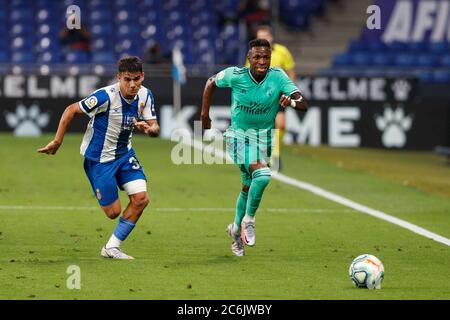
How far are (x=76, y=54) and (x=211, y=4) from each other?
481 centimetres

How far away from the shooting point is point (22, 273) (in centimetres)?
1036

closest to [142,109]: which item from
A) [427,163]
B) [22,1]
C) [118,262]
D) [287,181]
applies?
[118,262]

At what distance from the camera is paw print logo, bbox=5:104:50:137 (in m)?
27.9

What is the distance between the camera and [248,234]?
1194 centimetres

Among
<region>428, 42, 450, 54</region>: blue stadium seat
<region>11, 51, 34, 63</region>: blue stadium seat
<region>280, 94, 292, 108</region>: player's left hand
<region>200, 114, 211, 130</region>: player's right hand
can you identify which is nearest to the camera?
<region>280, 94, 292, 108</region>: player's left hand

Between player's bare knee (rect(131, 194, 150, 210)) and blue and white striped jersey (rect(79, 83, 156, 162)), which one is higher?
blue and white striped jersey (rect(79, 83, 156, 162))

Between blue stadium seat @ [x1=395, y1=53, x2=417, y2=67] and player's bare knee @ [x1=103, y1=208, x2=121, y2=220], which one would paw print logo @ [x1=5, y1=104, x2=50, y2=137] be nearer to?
blue stadium seat @ [x1=395, y1=53, x2=417, y2=67]

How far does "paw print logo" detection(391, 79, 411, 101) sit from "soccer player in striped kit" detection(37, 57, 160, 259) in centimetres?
1695

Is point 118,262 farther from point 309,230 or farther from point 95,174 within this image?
point 309,230

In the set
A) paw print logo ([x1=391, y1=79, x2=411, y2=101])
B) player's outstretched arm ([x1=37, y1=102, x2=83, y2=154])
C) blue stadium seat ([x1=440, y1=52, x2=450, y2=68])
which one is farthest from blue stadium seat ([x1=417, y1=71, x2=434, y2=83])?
player's outstretched arm ([x1=37, y1=102, x2=83, y2=154])

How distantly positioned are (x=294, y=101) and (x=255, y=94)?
79 cm

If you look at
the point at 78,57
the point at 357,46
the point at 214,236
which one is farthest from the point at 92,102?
the point at 357,46

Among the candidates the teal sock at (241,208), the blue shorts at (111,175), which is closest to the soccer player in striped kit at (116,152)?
the blue shorts at (111,175)

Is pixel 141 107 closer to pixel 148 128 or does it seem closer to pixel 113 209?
pixel 148 128
